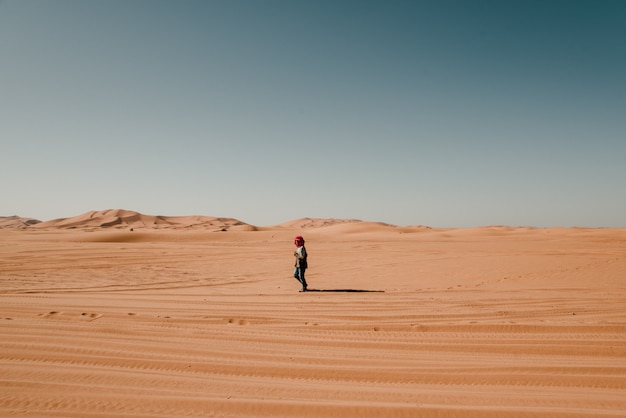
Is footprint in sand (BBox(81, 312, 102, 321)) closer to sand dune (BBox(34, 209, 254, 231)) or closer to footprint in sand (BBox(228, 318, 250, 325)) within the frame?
footprint in sand (BBox(228, 318, 250, 325))

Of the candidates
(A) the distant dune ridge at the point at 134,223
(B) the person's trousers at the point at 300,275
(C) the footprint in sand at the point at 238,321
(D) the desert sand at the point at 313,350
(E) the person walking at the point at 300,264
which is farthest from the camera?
(A) the distant dune ridge at the point at 134,223

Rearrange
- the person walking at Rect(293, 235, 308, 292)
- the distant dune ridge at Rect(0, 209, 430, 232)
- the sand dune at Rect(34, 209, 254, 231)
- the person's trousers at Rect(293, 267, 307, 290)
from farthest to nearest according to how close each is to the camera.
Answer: the sand dune at Rect(34, 209, 254, 231) < the distant dune ridge at Rect(0, 209, 430, 232) < the person walking at Rect(293, 235, 308, 292) < the person's trousers at Rect(293, 267, 307, 290)

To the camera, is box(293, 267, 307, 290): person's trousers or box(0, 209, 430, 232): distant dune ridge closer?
box(293, 267, 307, 290): person's trousers

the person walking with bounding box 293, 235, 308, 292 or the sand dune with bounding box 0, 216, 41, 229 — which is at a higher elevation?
the sand dune with bounding box 0, 216, 41, 229

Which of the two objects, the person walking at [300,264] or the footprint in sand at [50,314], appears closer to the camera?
the footprint in sand at [50,314]

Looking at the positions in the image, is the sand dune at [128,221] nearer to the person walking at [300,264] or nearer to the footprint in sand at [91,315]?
the person walking at [300,264]

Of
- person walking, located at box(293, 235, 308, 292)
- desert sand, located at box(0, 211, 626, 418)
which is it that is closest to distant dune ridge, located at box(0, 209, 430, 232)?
person walking, located at box(293, 235, 308, 292)

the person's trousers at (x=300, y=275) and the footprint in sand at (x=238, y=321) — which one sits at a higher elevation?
the person's trousers at (x=300, y=275)

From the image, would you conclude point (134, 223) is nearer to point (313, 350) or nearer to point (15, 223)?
point (15, 223)

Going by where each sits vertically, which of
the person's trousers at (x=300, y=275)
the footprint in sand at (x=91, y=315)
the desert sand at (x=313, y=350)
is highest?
the person's trousers at (x=300, y=275)

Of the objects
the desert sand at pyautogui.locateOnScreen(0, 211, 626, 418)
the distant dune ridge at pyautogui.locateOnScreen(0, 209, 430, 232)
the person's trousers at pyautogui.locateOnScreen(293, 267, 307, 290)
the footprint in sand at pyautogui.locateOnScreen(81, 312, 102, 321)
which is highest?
the distant dune ridge at pyautogui.locateOnScreen(0, 209, 430, 232)

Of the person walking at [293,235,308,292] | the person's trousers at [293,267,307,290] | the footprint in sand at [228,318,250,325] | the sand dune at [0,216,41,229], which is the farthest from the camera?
the sand dune at [0,216,41,229]

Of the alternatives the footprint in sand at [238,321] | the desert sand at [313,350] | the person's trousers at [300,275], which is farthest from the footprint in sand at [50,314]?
the person's trousers at [300,275]

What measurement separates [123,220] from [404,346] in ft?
207
